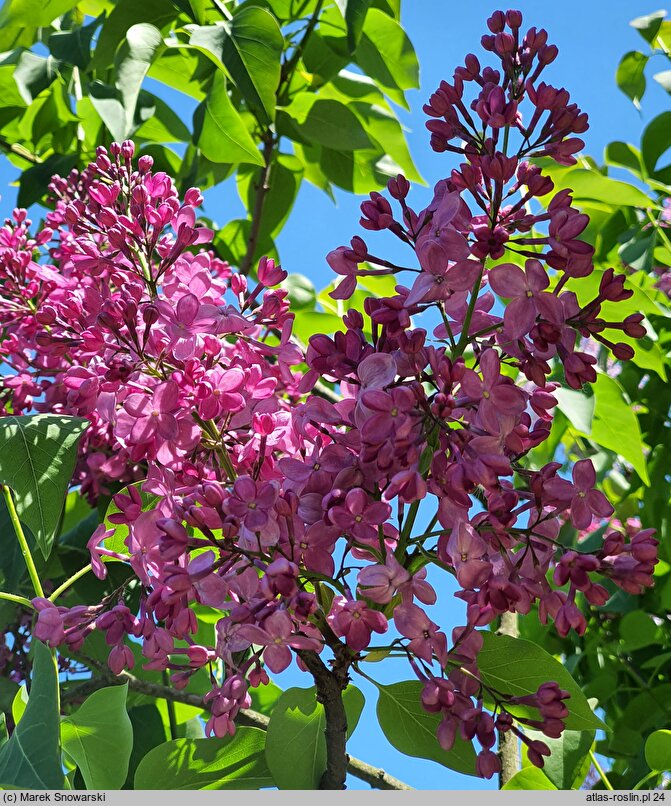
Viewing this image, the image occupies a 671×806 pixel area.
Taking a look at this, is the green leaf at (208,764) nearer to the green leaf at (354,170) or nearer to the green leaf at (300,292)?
the green leaf at (300,292)

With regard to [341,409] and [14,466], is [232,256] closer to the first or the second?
[14,466]

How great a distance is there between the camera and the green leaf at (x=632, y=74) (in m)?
1.74

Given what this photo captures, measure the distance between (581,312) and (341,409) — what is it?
0.57 ft

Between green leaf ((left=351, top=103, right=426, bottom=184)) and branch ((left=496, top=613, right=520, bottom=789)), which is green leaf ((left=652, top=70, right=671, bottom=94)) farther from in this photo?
branch ((left=496, top=613, right=520, bottom=789))

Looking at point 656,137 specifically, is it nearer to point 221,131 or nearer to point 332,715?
point 221,131

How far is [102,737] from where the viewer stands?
2.38ft

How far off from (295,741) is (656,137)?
145 centimetres

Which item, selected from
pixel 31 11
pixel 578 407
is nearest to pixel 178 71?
pixel 31 11

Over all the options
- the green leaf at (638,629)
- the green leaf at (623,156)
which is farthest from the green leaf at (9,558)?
the green leaf at (623,156)

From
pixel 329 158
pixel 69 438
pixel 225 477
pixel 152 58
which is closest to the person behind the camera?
pixel 225 477

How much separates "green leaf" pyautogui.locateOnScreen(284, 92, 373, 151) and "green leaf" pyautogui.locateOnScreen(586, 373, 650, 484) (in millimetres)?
509

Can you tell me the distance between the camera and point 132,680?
0.93 m

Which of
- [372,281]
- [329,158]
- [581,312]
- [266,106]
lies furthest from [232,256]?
[581,312]

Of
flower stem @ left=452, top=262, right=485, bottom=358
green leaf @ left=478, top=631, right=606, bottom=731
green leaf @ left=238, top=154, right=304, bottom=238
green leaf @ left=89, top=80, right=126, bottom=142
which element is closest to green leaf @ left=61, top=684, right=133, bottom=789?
green leaf @ left=478, top=631, right=606, bottom=731
